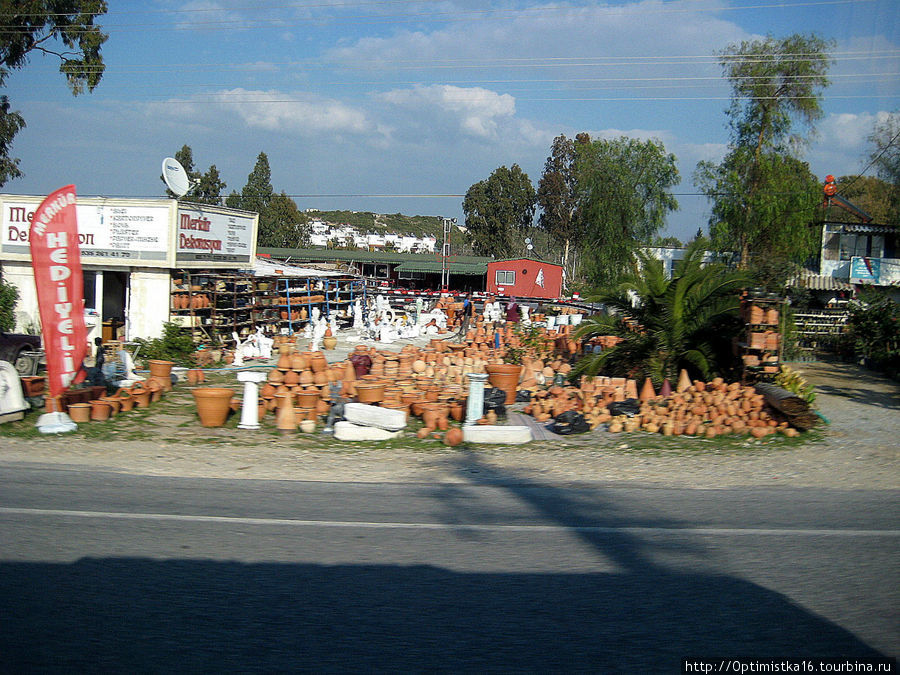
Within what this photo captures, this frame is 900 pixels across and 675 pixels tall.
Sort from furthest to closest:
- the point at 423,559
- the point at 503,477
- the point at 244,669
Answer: the point at 503,477
the point at 423,559
the point at 244,669

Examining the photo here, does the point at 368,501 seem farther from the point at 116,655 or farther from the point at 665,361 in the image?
the point at 665,361

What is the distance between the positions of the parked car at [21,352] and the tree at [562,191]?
2240 inches

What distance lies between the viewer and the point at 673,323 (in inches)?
543

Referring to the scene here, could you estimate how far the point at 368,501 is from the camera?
769 cm

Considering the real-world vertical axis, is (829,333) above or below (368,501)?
above

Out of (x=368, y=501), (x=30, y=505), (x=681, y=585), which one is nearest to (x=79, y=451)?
(x=30, y=505)

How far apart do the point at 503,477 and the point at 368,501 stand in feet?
6.85

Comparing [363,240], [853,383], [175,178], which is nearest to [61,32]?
[175,178]

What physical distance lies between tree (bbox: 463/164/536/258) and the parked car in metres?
59.6

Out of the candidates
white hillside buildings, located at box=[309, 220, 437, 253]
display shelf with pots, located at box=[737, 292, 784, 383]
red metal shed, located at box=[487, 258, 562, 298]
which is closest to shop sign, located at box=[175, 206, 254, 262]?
display shelf with pots, located at box=[737, 292, 784, 383]

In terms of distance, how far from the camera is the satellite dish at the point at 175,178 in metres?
19.6

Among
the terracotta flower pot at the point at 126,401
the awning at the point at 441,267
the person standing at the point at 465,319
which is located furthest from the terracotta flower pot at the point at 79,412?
the awning at the point at 441,267

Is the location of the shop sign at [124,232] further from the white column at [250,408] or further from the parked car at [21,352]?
the white column at [250,408]

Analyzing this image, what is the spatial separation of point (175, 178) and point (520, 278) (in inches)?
1379
